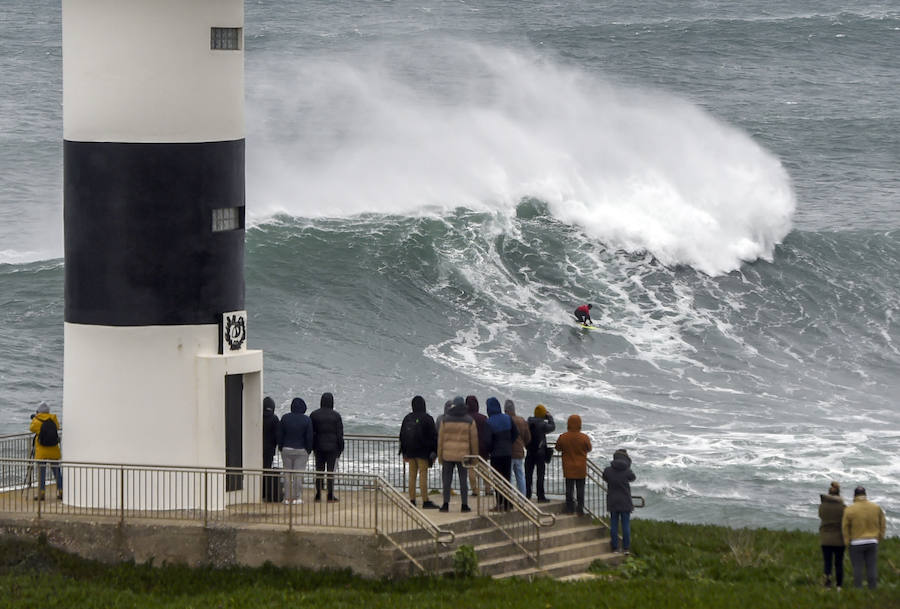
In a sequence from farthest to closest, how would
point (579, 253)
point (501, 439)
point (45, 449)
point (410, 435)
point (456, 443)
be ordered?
point (579, 253) → point (45, 449) → point (501, 439) → point (410, 435) → point (456, 443)

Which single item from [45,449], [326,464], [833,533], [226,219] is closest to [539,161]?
[326,464]

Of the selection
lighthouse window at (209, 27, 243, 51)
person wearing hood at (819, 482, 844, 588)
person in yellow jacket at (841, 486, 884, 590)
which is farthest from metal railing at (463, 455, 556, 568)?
lighthouse window at (209, 27, 243, 51)

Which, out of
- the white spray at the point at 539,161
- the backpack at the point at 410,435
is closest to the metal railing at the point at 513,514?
the backpack at the point at 410,435

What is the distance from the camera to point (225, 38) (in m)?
19.8

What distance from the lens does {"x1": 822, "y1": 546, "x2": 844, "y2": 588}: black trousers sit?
18438 millimetres

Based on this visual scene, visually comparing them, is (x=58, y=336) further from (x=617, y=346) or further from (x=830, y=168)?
(x=830, y=168)

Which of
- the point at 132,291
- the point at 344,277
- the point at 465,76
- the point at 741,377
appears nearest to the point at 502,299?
the point at 344,277

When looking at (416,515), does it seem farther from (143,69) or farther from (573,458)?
(143,69)

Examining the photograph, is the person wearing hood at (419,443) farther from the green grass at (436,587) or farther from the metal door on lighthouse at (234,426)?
the green grass at (436,587)

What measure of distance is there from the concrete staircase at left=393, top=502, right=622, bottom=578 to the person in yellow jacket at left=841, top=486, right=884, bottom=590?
9.10 feet

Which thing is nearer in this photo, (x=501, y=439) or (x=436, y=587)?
(x=436, y=587)

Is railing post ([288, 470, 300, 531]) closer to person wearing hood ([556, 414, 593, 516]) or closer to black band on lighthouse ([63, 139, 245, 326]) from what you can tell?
black band on lighthouse ([63, 139, 245, 326])

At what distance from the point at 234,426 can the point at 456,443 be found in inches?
90.6

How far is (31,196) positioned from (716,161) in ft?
62.7
